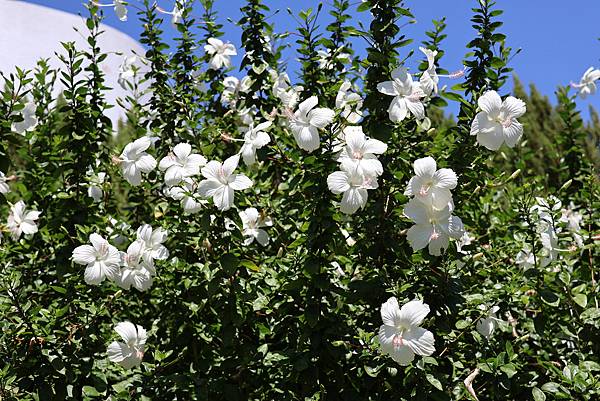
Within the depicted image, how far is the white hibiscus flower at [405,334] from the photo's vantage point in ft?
5.91

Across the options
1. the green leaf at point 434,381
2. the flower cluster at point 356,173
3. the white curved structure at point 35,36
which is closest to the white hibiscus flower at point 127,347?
the flower cluster at point 356,173

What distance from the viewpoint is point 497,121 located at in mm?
2008

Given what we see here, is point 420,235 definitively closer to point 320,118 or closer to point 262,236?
point 320,118

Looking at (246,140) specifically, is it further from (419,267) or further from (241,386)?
(241,386)

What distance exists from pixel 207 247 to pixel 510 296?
3.55 feet

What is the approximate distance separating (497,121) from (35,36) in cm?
1241

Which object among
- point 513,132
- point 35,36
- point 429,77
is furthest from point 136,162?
point 35,36

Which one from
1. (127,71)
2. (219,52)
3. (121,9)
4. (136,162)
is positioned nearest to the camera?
(136,162)

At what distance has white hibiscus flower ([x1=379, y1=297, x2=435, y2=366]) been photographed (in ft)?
5.91

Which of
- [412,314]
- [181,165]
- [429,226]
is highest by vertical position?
[181,165]

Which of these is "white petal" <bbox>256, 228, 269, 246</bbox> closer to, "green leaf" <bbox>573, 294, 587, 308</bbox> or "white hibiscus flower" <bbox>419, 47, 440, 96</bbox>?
"white hibiscus flower" <bbox>419, 47, 440, 96</bbox>

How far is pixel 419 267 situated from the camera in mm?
2156

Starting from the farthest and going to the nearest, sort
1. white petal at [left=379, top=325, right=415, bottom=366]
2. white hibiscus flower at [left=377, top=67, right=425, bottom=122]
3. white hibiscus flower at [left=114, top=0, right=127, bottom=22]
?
white hibiscus flower at [left=114, top=0, right=127, bottom=22], white hibiscus flower at [left=377, top=67, right=425, bottom=122], white petal at [left=379, top=325, right=415, bottom=366]

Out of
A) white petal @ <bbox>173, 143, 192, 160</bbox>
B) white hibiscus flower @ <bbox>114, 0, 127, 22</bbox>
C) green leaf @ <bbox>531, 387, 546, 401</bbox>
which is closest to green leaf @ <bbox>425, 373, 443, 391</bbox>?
green leaf @ <bbox>531, 387, 546, 401</bbox>
